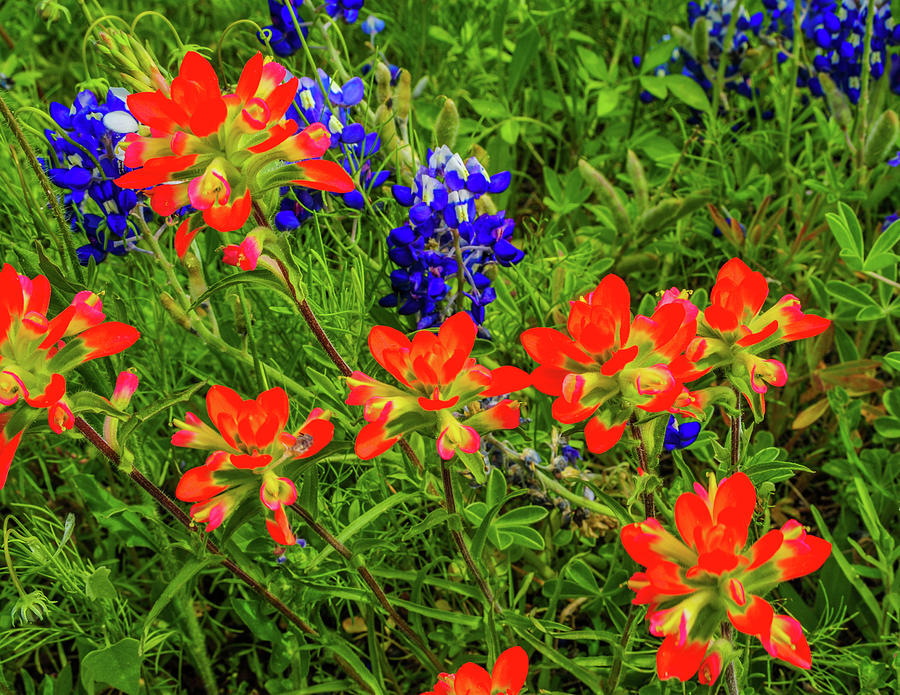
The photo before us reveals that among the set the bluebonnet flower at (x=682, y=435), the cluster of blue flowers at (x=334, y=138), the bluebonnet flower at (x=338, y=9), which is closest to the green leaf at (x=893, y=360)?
the bluebonnet flower at (x=682, y=435)

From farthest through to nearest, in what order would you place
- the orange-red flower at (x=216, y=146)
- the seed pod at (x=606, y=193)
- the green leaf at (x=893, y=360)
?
the seed pod at (x=606, y=193)
the green leaf at (x=893, y=360)
the orange-red flower at (x=216, y=146)

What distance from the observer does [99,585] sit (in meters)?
1.33

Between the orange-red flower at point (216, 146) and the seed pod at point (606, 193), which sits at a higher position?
the orange-red flower at point (216, 146)

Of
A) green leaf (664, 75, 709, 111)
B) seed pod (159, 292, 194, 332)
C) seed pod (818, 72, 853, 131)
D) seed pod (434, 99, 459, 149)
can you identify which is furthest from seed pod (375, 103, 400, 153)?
seed pod (818, 72, 853, 131)

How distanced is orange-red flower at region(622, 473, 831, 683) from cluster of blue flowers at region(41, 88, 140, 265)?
41.5 inches

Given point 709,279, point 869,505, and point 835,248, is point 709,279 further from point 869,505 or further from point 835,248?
point 869,505

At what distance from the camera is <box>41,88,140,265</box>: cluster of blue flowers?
155 centimetres

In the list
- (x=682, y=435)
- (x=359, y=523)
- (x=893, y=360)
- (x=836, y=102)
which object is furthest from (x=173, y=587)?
(x=836, y=102)

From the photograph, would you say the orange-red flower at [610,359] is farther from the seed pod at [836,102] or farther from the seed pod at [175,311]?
the seed pod at [836,102]

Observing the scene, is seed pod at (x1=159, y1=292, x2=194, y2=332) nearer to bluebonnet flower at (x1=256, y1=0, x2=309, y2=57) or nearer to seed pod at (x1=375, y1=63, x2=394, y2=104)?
seed pod at (x1=375, y1=63, x2=394, y2=104)

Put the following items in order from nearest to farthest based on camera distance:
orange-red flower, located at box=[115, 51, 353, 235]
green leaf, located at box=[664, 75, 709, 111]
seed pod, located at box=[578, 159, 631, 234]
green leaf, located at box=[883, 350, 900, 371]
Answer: orange-red flower, located at box=[115, 51, 353, 235]
green leaf, located at box=[883, 350, 900, 371]
seed pod, located at box=[578, 159, 631, 234]
green leaf, located at box=[664, 75, 709, 111]

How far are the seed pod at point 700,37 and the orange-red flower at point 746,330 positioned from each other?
1.43 metres

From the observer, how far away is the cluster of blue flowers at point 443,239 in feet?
5.14

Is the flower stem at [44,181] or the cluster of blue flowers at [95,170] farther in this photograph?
the cluster of blue flowers at [95,170]
